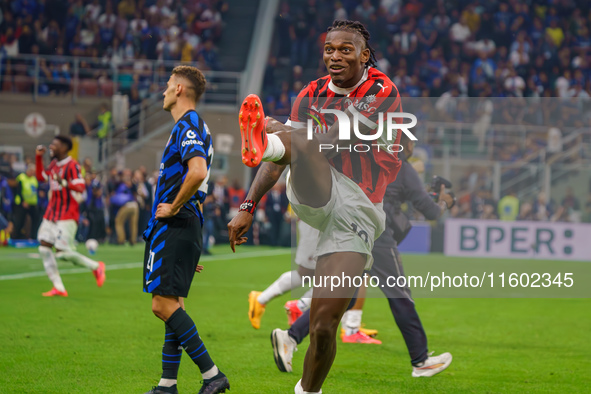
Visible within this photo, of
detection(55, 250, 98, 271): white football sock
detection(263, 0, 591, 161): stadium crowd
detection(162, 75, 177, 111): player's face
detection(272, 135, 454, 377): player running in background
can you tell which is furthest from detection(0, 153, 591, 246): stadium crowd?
detection(162, 75, 177, 111): player's face

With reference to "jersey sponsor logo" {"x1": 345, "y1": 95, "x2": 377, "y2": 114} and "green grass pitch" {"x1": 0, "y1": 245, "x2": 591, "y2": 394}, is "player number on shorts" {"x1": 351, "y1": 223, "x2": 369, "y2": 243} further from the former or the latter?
"green grass pitch" {"x1": 0, "y1": 245, "x2": 591, "y2": 394}

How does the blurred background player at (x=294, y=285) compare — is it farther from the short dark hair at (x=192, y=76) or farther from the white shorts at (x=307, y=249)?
the short dark hair at (x=192, y=76)

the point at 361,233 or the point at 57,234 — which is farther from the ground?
the point at 361,233

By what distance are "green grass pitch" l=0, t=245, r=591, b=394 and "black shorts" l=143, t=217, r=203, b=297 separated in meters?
0.92

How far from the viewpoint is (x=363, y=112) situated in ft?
14.9

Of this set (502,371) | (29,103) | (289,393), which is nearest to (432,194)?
(502,371)

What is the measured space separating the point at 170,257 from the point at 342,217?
3.98 ft

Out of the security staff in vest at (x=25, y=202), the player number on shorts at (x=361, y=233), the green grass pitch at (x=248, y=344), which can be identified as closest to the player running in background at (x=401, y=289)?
the green grass pitch at (x=248, y=344)

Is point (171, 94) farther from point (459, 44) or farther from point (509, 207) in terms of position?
point (459, 44)

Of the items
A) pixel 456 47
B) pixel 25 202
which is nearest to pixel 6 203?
pixel 25 202

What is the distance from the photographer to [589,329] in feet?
29.5

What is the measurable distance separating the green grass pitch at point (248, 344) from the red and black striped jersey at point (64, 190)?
3.59 ft

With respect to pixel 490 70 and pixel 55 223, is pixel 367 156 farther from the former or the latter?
pixel 490 70

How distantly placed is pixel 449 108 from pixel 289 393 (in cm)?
1632
